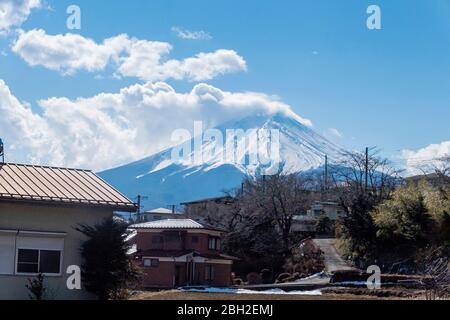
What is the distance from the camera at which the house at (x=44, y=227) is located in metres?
17.8

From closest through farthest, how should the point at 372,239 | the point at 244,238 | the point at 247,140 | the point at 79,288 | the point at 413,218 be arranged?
1. the point at 79,288
2. the point at 413,218
3. the point at 372,239
4. the point at 244,238
5. the point at 247,140

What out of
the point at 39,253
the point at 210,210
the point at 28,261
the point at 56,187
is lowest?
the point at 28,261

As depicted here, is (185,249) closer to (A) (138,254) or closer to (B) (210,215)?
(A) (138,254)

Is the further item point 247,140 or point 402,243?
point 247,140

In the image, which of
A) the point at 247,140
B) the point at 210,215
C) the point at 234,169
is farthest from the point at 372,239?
the point at 234,169

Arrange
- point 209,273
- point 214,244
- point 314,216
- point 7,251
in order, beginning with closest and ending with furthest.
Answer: point 7,251 → point 209,273 → point 214,244 → point 314,216

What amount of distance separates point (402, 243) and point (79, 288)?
73.4 feet

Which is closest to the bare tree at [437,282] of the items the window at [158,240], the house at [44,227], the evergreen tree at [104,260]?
the evergreen tree at [104,260]

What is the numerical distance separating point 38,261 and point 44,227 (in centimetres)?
91

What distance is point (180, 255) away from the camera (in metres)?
39.5

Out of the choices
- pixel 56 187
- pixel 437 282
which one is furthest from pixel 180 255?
pixel 56 187

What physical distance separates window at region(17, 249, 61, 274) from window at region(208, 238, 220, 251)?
24.0m

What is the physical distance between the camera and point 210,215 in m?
Result: 56.1

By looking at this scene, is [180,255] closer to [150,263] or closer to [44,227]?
[150,263]
